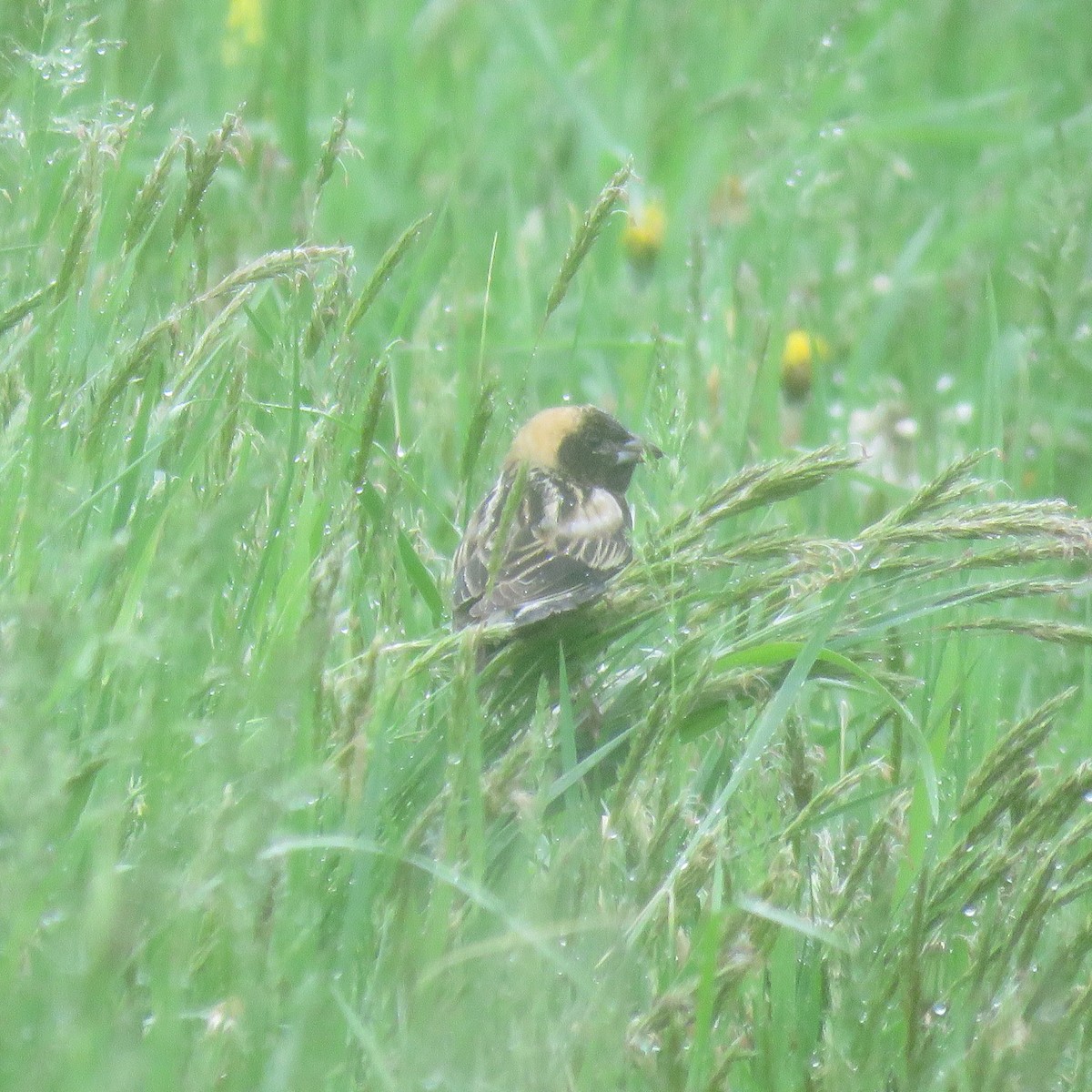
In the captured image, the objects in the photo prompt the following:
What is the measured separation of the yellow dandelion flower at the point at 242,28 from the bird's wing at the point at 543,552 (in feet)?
7.40

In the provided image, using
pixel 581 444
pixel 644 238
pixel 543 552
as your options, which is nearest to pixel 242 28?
pixel 644 238

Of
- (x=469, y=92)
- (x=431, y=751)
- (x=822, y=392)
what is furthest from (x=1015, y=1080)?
(x=469, y=92)

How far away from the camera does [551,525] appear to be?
369 centimetres

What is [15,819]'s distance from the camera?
1366mm

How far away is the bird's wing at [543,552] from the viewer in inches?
116

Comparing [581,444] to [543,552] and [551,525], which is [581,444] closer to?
[551,525]

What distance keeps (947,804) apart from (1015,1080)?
2.94 ft

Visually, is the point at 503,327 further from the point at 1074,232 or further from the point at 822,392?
→ the point at 1074,232

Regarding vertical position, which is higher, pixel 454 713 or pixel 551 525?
pixel 454 713

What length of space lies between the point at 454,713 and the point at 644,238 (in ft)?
11.1

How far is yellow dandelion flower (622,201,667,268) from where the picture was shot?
16.4ft

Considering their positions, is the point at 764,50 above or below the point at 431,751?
above

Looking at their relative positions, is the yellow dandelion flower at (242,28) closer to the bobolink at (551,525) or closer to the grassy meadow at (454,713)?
the grassy meadow at (454,713)

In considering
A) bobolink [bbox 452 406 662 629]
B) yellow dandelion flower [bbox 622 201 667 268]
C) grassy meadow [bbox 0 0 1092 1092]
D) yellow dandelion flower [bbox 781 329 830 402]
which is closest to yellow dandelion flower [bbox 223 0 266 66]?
grassy meadow [bbox 0 0 1092 1092]
